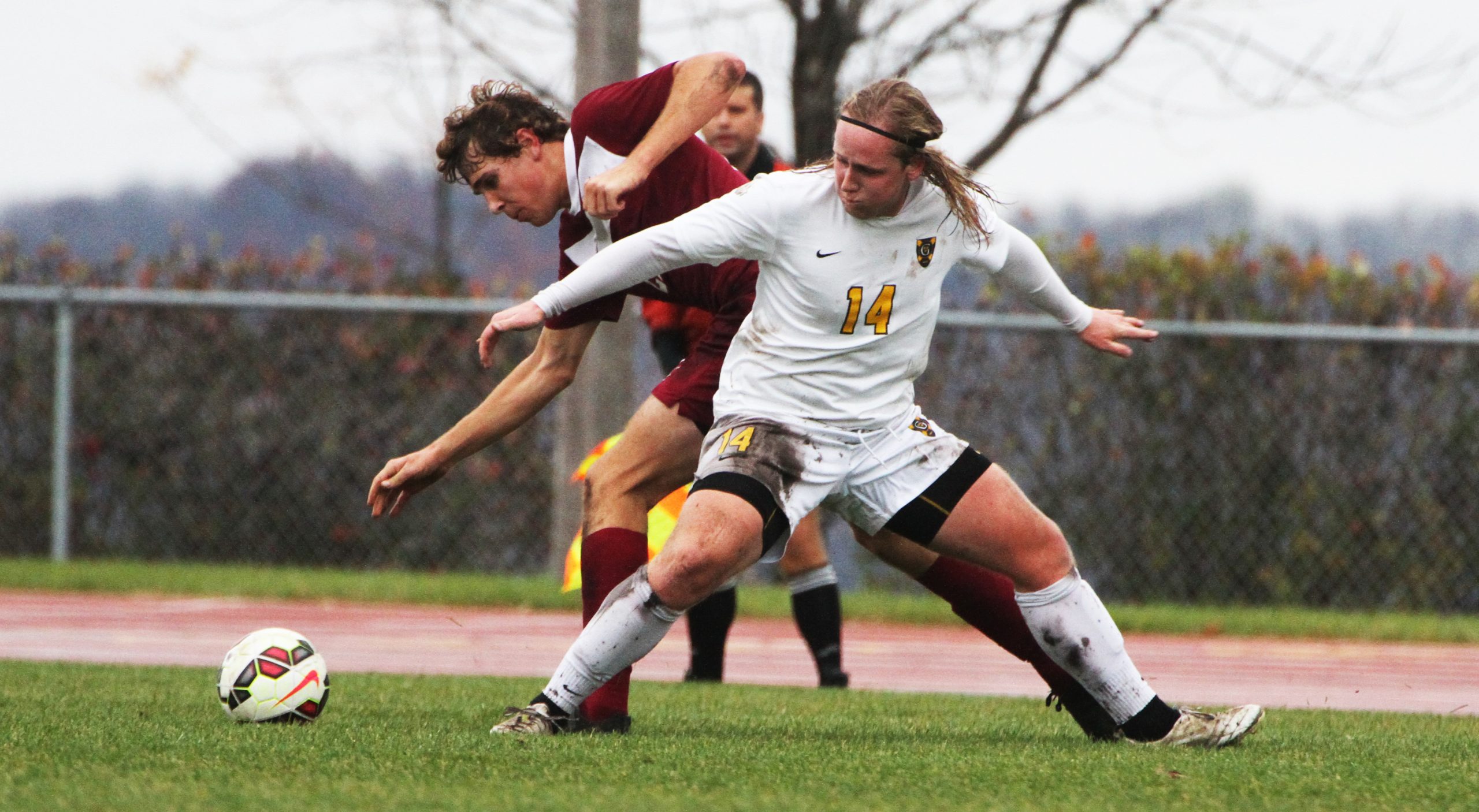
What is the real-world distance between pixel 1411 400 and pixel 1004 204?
6409mm

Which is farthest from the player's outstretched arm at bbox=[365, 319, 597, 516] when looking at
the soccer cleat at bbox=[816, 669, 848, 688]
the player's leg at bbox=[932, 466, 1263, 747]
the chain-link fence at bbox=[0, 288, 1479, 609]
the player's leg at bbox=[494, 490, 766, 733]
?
the chain-link fence at bbox=[0, 288, 1479, 609]

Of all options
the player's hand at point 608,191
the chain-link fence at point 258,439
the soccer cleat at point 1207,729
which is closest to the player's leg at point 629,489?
the player's hand at point 608,191

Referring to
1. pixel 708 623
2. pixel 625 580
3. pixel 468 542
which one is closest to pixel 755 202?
pixel 625 580

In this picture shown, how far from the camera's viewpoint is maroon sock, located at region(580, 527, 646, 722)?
4.81 meters

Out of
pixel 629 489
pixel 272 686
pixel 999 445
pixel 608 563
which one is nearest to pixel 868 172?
pixel 629 489

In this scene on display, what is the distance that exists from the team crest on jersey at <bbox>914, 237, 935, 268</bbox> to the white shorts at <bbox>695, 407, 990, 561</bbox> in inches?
15.9

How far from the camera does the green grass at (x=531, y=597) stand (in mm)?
9430

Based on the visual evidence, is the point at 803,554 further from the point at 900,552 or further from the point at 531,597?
the point at 531,597

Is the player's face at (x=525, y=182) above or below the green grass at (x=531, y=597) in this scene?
above

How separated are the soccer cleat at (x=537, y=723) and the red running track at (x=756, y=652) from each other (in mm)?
2121

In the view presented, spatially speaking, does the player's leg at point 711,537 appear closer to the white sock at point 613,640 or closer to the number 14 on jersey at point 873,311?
the white sock at point 613,640

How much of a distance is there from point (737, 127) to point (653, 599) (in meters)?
3.15

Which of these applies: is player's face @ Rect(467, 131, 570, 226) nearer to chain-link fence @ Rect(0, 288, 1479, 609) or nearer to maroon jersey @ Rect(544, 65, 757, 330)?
maroon jersey @ Rect(544, 65, 757, 330)

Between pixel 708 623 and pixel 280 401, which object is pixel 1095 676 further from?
pixel 280 401
